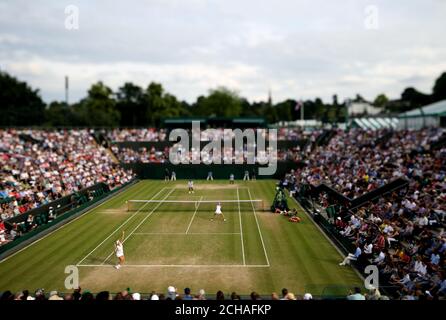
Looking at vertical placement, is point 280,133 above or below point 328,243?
above

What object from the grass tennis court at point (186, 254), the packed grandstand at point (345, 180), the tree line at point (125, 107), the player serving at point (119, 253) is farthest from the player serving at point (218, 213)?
the tree line at point (125, 107)

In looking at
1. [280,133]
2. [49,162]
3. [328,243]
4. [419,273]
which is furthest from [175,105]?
[419,273]

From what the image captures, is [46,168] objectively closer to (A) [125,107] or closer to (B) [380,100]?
(A) [125,107]

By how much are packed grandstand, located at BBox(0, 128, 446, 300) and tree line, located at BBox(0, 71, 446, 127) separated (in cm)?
1293

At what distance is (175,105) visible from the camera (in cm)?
10700

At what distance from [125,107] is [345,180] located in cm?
8120

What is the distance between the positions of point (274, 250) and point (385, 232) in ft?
18.5

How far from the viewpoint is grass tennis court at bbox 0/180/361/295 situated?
53.5 feet

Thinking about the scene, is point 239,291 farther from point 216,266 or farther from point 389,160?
point 389,160

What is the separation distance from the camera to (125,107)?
104 metres

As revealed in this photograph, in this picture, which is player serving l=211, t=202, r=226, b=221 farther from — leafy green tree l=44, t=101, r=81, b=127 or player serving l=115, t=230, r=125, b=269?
leafy green tree l=44, t=101, r=81, b=127

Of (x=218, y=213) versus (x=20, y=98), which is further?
(x=20, y=98)

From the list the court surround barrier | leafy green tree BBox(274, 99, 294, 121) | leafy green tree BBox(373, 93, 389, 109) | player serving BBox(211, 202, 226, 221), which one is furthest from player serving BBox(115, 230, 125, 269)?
leafy green tree BBox(373, 93, 389, 109)

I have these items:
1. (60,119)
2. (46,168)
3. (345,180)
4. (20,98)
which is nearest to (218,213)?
(345,180)
